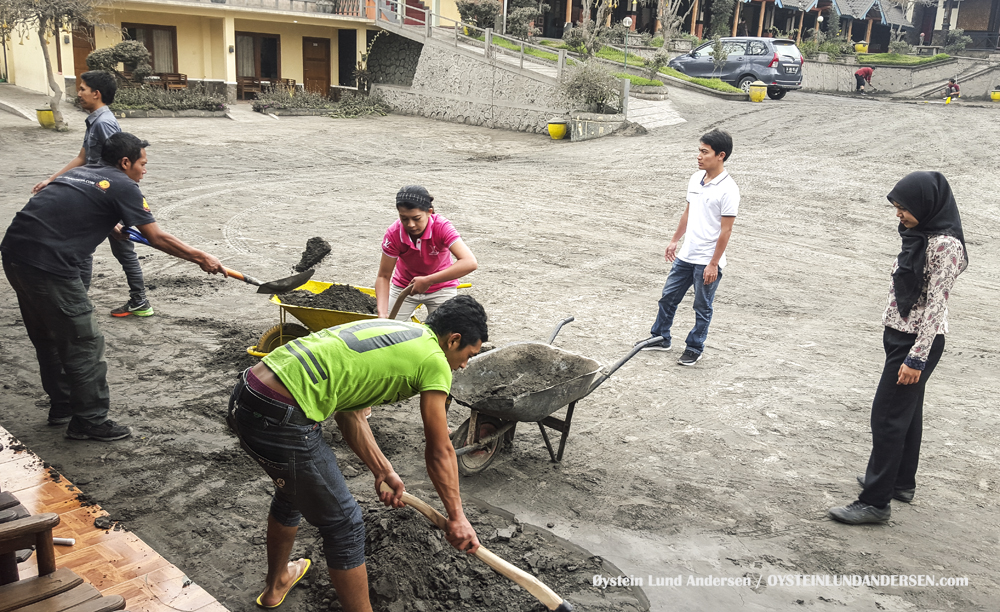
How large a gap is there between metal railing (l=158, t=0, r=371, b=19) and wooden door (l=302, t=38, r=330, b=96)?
178cm

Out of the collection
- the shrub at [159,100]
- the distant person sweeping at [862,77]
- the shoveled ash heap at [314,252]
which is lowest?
the shoveled ash heap at [314,252]

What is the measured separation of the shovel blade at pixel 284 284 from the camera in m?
5.50

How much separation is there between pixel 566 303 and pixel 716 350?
1846 mm

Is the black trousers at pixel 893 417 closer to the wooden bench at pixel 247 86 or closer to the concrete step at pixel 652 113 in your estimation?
the concrete step at pixel 652 113

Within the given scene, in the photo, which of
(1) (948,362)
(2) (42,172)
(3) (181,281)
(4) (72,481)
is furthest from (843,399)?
(2) (42,172)

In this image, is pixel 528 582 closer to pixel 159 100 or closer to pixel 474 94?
pixel 474 94

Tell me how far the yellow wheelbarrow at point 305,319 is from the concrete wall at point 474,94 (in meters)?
16.9

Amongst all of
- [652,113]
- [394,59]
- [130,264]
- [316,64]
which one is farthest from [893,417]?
[316,64]

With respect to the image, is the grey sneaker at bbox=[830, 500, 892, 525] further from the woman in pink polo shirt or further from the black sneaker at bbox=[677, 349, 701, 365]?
the woman in pink polo shirt

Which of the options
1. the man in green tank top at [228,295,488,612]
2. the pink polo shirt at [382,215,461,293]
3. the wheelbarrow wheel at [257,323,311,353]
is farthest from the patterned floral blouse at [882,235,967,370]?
the wheelbarrow wheel at [257,323,311,353]

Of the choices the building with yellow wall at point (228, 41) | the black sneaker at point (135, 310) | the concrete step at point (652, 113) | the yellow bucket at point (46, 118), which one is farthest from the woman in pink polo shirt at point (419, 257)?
the building with yellow wall at point (228, 41)

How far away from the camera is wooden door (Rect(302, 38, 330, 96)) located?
2940 centimetres

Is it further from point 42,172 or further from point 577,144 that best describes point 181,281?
point 577,144

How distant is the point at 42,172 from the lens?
13.8 metres
